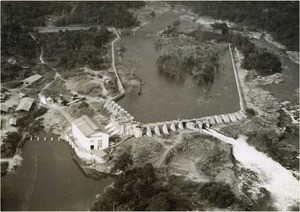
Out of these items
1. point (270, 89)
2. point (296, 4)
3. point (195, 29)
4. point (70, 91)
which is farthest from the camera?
point (296, 4)

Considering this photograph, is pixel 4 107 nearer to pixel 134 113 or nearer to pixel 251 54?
pixel 134 113

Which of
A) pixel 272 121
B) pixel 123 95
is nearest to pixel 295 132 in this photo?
pixel 272 121

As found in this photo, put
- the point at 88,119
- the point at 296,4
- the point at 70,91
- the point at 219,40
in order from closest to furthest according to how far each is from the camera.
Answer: the point at 88,119 < the point at 70,91 < the point at 219,40 < the point at 296,4

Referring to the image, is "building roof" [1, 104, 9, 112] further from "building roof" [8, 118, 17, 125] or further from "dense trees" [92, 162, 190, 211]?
"dense trees" [92, 162, 190, 211]

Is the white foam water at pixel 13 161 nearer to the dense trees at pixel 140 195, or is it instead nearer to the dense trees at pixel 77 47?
the dense trees at pixel 140 195

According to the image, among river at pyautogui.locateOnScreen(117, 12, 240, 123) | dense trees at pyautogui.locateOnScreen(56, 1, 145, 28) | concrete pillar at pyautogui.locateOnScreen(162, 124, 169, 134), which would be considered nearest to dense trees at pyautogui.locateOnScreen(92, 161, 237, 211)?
concrete pillar at pyautogui.locateOnScreen(162, 124, 169, 134)

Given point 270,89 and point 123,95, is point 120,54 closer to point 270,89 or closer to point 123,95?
point 123,95
